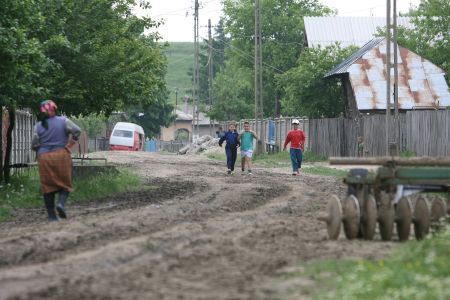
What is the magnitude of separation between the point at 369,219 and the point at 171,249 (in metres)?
2.55

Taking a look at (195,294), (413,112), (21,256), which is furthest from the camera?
(413,112)

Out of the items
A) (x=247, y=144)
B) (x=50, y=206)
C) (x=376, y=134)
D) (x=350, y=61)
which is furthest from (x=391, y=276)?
(x=350, y=61)

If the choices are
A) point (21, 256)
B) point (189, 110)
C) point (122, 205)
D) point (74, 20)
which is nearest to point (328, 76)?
point (74, 20)

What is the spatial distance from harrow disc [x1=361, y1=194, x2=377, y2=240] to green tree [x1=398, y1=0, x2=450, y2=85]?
39.2 metres

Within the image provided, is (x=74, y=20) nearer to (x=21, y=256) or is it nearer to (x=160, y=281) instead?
(x=21, y=256)

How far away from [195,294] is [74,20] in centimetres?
1853

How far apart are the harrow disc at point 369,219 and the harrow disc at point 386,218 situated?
15 centimetres

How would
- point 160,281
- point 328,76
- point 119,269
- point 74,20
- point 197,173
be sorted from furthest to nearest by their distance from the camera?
point 328,76 < point 197,173 < point 74,20 < point 119,269 < point 160,281

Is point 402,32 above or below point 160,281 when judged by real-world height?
above

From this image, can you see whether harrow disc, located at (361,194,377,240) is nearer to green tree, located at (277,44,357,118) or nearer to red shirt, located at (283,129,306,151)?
red shirt, located at (283,129,306,151)

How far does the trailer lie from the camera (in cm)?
1199

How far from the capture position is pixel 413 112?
1449 inches

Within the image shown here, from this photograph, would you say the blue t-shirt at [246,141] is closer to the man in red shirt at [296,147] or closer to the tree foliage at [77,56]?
the man in red shirt at [296,147]

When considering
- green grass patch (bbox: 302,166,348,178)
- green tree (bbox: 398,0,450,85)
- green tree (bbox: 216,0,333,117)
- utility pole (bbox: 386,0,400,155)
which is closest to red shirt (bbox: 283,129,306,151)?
green grass patch (bbox: 302,166,348,178)
